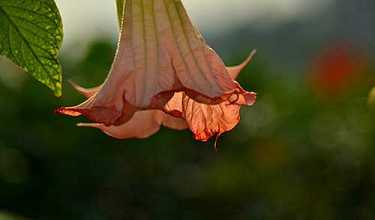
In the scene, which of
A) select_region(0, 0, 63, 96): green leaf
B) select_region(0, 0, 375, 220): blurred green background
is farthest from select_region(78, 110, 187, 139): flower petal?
→ select_region(0, 0, 375, 220): blurred green background

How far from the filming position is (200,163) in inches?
162

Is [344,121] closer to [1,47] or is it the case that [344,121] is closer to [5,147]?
[5,147]

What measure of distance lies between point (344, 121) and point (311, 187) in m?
0.45

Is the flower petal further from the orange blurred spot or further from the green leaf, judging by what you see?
the orange blurred spot

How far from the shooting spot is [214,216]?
3982mm

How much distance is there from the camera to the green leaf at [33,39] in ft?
3.72

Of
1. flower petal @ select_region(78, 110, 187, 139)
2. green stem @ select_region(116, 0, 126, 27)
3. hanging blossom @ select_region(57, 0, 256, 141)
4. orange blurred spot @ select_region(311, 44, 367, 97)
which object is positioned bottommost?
orange blurred spot @ select_region(311, 44, 367, 97)

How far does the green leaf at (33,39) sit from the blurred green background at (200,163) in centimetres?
273

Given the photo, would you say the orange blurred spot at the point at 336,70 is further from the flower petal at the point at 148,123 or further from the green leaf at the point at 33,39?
the green leaf at the point at 33,39

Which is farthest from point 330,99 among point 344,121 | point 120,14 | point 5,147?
point 120,14

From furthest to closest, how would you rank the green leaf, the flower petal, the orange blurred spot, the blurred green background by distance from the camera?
the orange blurred spot
the blurred green background
the flower petal
the green leaf

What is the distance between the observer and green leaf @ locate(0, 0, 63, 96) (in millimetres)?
1134

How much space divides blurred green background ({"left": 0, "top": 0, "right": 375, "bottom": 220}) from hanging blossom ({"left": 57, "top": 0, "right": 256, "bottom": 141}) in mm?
2614

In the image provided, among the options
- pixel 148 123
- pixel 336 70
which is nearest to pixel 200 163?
pixel 336 70
